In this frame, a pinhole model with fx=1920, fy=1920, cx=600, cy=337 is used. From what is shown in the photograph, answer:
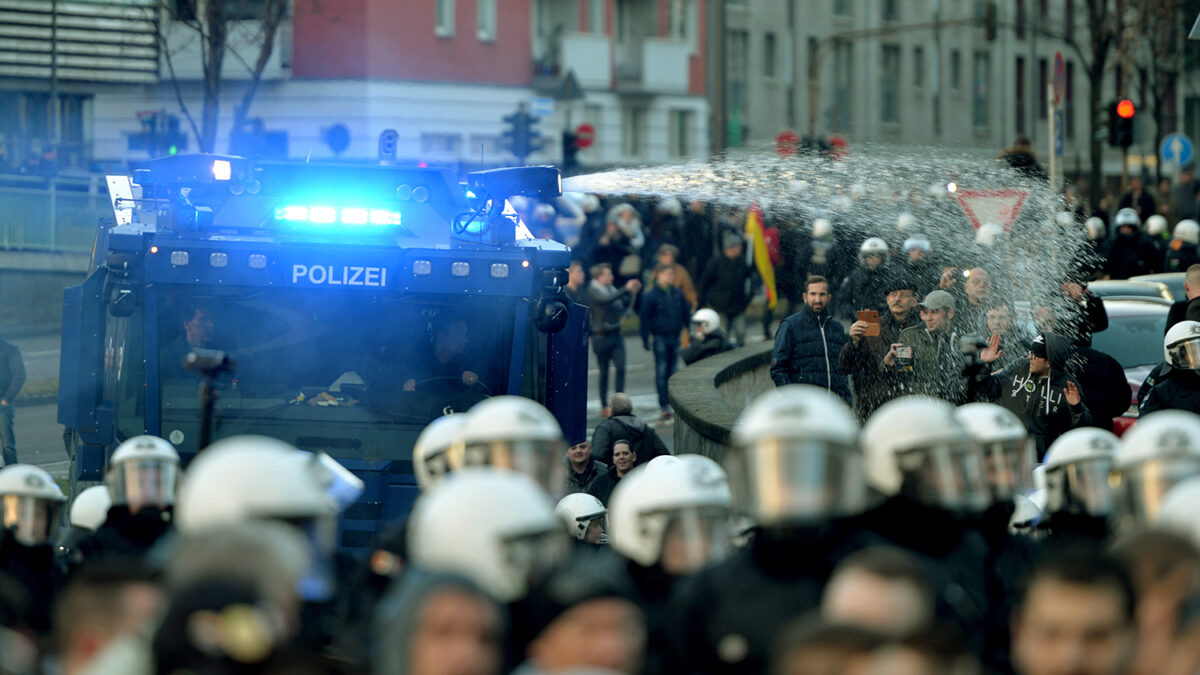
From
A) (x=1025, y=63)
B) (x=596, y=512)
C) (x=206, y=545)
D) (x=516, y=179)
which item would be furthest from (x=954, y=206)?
(x=1025, y=63)

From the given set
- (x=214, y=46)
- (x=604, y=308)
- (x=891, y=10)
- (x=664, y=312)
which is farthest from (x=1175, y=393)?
(x=891, y=10)

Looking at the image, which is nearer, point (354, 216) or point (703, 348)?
point (354, 216)

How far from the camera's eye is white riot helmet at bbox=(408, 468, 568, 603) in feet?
14.5

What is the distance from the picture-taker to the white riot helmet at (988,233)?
550 inches

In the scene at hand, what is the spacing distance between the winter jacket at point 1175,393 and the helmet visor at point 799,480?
18.5 feet

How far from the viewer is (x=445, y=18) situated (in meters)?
41.0

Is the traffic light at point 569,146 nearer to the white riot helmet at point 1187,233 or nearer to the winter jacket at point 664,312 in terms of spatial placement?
the winter jacket at point 664,312

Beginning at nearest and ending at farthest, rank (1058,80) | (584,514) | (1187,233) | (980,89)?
(584,514), (1058,80), (1187,233), (980,89)

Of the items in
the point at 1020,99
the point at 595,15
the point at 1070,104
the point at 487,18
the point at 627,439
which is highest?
the point at 595,15

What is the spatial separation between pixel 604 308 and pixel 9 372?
746 centimetres

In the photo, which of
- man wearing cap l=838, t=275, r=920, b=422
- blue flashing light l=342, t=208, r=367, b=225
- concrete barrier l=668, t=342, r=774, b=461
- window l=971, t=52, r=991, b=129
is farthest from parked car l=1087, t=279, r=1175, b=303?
window l=971, t=52, r=991, b=129

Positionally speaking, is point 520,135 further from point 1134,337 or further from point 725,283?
point 1134,337

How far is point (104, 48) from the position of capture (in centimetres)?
3797

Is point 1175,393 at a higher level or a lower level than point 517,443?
lower
